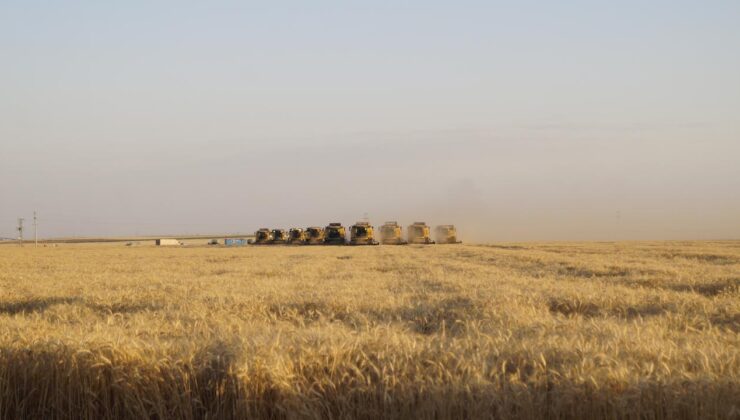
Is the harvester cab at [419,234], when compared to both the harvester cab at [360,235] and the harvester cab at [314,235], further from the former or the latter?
the harvester cab at [314,235]

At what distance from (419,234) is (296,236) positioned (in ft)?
76.5

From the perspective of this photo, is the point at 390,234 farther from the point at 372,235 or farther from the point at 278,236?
the point at 278,236

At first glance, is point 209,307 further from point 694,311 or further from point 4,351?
point 694,311

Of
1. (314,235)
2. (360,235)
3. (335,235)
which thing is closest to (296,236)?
(314,235)

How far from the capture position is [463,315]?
9.62 metres

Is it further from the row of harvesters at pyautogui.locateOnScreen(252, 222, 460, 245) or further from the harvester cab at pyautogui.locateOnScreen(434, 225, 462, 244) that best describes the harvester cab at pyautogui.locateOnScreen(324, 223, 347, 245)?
the harvester cab at pyautogui.locateOnScreen(434, 225, 462, 244)

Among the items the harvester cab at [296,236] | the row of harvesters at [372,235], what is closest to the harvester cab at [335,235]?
the row of harvesters at [372,235]

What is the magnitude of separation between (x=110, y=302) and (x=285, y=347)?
738cm

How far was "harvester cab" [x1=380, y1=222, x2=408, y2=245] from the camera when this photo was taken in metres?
74.7

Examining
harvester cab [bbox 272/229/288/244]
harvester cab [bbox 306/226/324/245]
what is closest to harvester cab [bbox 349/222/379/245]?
harvester cab [bbox 306/226/324/245]

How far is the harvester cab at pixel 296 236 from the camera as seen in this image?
9075cm

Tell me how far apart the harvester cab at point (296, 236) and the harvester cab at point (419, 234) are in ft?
67.1

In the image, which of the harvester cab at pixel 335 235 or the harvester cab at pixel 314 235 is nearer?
the harvester cab at pixel 335 235

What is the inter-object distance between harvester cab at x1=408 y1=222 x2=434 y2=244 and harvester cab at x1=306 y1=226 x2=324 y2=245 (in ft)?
46.9
